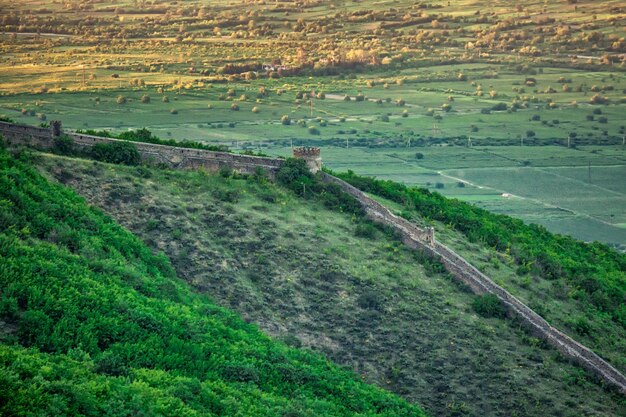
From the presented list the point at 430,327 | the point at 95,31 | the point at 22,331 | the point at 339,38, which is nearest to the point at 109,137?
the point at 430,327

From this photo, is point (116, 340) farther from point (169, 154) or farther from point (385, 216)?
point (385, 216)

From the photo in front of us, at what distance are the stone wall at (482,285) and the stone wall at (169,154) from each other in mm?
3623

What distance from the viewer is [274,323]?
5209 cm

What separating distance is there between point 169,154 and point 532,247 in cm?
1934

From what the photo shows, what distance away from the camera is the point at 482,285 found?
56938 millimetres

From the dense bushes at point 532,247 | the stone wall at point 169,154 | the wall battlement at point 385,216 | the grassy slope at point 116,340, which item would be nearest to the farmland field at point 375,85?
the dense bushes at point 532,247

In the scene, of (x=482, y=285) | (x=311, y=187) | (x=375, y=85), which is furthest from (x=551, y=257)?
(x=375, y=85)

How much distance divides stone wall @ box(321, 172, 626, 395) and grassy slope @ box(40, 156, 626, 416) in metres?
0.62

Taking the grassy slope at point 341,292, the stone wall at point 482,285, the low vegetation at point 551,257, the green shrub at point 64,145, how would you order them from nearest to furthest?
the grassy slope at point 341,292
the stone wall at point 482,285
the green shrub at point 64,145
the low vegetation at point 551,257

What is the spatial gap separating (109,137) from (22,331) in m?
23.3

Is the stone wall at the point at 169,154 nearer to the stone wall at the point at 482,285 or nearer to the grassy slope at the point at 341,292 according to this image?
the grassy slope at the point at 341,292

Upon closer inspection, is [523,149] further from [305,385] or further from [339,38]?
[305,385]

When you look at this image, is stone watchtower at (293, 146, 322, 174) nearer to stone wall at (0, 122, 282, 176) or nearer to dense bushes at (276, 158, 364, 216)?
dense bushes at (276, 158, 364, 216)

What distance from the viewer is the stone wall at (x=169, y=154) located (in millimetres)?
59469
